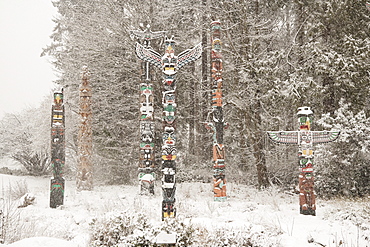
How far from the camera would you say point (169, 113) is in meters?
6.75

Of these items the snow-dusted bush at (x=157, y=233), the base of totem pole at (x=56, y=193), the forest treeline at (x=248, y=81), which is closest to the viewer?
the snow-dusted bush at (x=157, y=233)

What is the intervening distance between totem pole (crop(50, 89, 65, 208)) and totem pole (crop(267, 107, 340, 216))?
5.39m

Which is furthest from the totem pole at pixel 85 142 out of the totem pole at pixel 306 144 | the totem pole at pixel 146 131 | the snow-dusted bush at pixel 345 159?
the snow-dusted bush at pixel 345 159

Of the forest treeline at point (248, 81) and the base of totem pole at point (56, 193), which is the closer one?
the base of totem pole at point (56, 193)

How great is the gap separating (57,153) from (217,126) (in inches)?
171

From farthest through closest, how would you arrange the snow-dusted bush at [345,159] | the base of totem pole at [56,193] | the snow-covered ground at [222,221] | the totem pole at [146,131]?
the totem pole at [146,131] → the snow-dusted bush at [345,159] → the base of totem pole at [56,193] → the snow-covered ground at [222,221]

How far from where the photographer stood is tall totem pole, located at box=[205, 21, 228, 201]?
27.8 feet

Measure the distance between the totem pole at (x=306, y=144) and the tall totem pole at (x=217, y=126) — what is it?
6.05ft

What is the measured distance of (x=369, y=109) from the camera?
10.6 meters

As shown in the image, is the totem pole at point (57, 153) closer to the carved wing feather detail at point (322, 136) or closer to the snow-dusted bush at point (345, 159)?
the carved wing feather detail at point (322, 136)

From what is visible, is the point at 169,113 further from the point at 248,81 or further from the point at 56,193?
the point at 248,81

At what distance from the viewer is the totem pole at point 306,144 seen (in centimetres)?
702

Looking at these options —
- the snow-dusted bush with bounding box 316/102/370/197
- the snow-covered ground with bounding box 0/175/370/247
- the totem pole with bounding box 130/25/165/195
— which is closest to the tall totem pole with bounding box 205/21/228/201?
the snow-covered ground with bounding box 0/175/370/247

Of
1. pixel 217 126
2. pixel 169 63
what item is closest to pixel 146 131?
pixel 217 126
